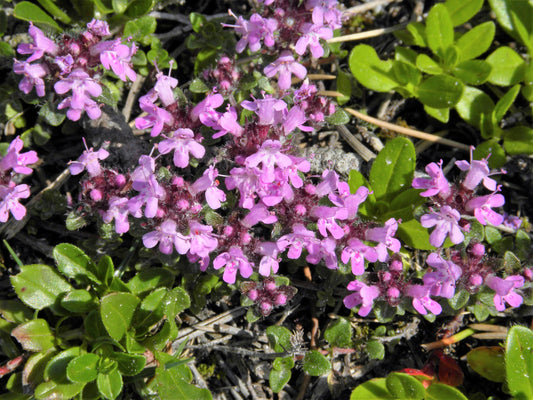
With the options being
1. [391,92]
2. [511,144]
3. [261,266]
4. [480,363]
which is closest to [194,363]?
[261,266]

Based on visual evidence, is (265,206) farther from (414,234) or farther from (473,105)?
(473,105)

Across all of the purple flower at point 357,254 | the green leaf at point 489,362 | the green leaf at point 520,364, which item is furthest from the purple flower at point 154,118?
the green leaf at point 489,362

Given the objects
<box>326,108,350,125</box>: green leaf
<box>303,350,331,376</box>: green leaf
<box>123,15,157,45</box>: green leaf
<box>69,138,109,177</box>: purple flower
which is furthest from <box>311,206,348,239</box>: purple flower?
<box>123,15,157,45</box>: green leaf

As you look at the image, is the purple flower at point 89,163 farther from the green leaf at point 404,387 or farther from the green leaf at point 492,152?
the green leaf at point 492,152

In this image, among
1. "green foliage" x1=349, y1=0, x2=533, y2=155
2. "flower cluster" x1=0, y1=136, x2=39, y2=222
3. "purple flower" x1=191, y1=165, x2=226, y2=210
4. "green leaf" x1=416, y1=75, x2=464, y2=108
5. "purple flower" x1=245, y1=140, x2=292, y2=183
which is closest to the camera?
"purple flower" x1=245, y1=140, x2=292, y2=183

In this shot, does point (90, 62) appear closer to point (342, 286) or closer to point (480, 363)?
point (342, 286)

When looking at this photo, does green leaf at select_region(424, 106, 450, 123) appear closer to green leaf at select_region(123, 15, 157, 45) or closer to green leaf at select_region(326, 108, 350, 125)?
green leaf at select_region(326, 108, 350, 125)
